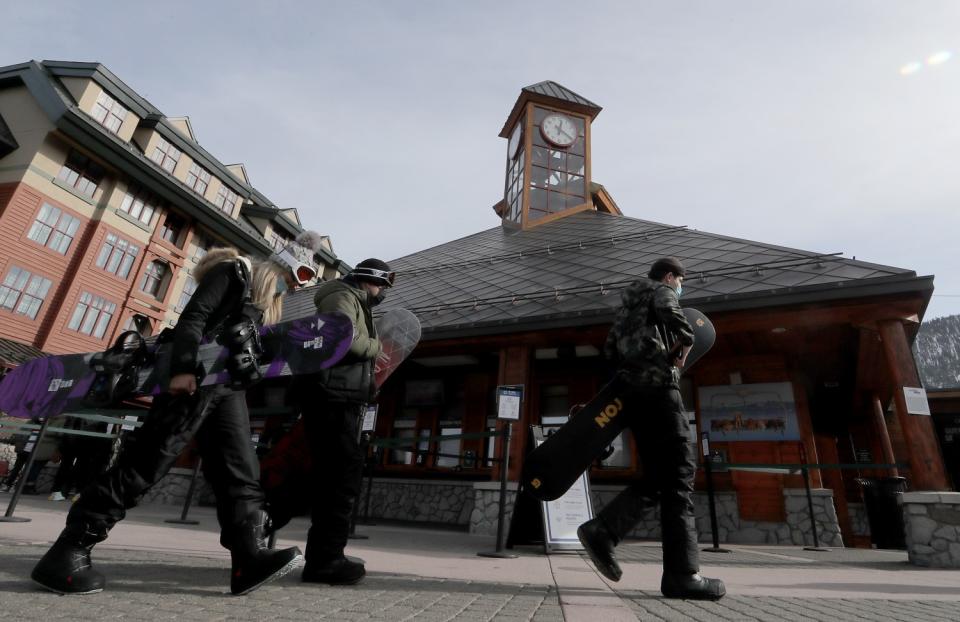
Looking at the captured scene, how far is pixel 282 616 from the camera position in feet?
6.23

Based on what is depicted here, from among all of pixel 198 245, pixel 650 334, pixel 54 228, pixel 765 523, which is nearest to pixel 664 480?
pixel 650 334

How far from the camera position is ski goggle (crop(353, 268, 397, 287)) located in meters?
3.15

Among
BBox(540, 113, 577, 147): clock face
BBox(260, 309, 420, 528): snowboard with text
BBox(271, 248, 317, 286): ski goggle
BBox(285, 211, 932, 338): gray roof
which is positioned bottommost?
BBox(260, 309, 420, 528): snowboard with text

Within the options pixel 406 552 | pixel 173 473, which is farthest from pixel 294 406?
pixel 173 473

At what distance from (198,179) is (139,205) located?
387 cm

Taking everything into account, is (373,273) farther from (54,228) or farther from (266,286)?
(54,228)

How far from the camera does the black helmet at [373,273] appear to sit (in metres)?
3.15

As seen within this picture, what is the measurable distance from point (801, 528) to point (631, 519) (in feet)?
24.3

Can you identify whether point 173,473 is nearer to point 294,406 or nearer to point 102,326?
point 294,406

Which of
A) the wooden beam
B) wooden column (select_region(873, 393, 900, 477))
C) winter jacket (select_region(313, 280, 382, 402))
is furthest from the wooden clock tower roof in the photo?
winter jacket (select_region(313, 280, 382, 402))

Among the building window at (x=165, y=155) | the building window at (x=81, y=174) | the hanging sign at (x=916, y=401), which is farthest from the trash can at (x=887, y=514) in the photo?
the building window at (x=165, y=155)

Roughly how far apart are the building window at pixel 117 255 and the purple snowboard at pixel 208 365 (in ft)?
76.5

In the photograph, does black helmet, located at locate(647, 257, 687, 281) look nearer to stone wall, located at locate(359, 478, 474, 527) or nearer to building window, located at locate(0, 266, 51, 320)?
stone wall, located at locate(359, 478, 474, 527)

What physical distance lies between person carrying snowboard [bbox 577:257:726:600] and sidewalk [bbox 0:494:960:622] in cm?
15
